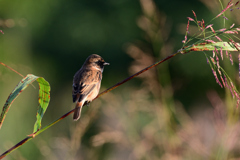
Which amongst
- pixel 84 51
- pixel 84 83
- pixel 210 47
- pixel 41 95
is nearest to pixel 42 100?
pixel 41 95

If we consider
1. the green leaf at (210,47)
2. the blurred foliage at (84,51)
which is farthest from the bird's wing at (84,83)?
the blurred foliage at (84,51)

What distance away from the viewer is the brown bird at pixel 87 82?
3.33 meters

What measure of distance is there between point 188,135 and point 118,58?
8306mm

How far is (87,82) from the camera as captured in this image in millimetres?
3455

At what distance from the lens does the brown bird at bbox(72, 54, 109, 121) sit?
3326 millimetres

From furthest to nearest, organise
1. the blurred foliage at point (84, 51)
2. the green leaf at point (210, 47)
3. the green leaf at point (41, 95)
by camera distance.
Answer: the blurred foliage at point (84, 51) → the green leaf at point (210, 47) → the green leaf at point (41, 95)

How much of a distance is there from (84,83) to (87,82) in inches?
1.3

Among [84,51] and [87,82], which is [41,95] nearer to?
[87,82]

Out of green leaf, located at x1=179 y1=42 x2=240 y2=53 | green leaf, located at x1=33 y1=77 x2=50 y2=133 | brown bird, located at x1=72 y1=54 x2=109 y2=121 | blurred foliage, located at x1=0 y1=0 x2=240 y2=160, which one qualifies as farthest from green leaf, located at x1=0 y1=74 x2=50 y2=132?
blurred foliage, located at x1=0 y1=0 x2=240 y2=160

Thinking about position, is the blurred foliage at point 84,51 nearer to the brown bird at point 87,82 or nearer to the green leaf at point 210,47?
the brown bird at point 87,82

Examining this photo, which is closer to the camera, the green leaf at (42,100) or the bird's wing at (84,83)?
the green leaf at (42,100)

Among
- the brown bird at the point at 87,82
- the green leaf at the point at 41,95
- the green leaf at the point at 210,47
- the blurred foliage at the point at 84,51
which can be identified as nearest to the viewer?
the green leaf at the point at 41,95

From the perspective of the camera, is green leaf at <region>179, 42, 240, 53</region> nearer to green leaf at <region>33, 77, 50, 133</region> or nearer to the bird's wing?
green leaf at <region>33, 77, 50, 133</region>

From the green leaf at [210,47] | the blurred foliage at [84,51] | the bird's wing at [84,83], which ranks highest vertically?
the blurred foliage at [84,51]
